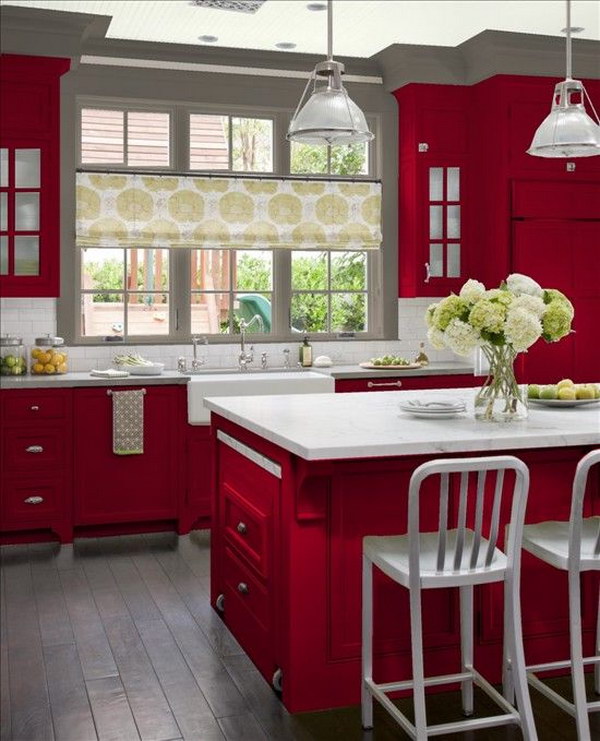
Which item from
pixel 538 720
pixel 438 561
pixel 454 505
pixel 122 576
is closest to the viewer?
pixel 438 561

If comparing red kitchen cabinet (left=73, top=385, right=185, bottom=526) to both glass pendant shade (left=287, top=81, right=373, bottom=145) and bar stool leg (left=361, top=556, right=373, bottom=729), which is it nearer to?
glass pendant shade (left=287, top=81, right=373, bottom=145)

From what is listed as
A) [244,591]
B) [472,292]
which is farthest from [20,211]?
[472,292]

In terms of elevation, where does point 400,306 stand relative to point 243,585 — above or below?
above

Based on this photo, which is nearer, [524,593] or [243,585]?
[524,593]

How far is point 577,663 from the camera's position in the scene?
10.6 ft

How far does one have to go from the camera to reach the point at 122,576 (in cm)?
520

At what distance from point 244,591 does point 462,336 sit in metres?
1.40

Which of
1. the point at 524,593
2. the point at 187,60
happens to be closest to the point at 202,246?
the point at 187,60

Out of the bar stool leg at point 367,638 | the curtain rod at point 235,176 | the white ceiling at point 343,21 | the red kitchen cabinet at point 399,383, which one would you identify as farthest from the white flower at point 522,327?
the curtain rod at point 235,176

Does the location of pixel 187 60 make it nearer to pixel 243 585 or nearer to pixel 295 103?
pixel 295 103

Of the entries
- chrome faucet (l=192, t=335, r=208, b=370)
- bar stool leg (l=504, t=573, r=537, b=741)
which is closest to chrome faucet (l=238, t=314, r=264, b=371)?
chrome faucet (l=192, t=335, r=208, b=370)

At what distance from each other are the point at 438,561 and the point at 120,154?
15.4ft

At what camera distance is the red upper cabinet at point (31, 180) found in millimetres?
6121

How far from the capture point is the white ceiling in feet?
19.0
